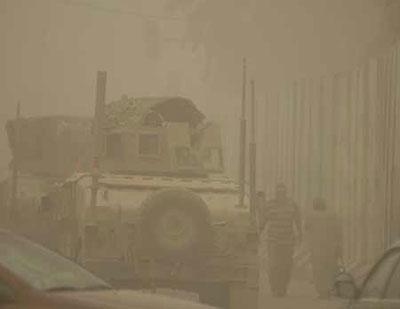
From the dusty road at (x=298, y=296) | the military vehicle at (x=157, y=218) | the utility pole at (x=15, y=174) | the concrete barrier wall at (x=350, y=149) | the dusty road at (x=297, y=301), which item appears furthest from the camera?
the concrete barrier wall at (x=350, y=149)

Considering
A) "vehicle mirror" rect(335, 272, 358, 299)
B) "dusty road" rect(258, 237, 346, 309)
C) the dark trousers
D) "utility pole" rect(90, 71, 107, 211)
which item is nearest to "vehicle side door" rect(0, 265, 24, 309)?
"vehicle mirror" rect(335, 272, 358, 299)

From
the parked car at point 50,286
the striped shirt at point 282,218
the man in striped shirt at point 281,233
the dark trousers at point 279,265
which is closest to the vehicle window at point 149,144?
the man in striped shirt at point 281,233

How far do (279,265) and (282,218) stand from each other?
808 mm

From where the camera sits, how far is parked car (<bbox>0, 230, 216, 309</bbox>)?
24.8 ft

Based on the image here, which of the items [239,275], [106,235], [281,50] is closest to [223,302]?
[239,275]

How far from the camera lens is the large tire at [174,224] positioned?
1488 cm

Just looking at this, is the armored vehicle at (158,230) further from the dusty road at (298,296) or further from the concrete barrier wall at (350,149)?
the concrete barrier wall at (350,149)

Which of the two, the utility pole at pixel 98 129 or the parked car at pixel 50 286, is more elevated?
the utility pole at pixel 98 129

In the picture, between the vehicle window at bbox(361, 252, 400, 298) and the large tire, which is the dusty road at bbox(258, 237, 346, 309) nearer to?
the large tire

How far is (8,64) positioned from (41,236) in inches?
2365

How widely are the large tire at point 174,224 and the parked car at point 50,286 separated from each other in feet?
19.6

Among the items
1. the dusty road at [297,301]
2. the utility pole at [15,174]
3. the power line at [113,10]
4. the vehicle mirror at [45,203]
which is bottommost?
the dusty road at [297,301]

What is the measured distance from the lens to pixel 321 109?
1193 inches

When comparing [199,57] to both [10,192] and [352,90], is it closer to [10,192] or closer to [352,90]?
[352,90]
